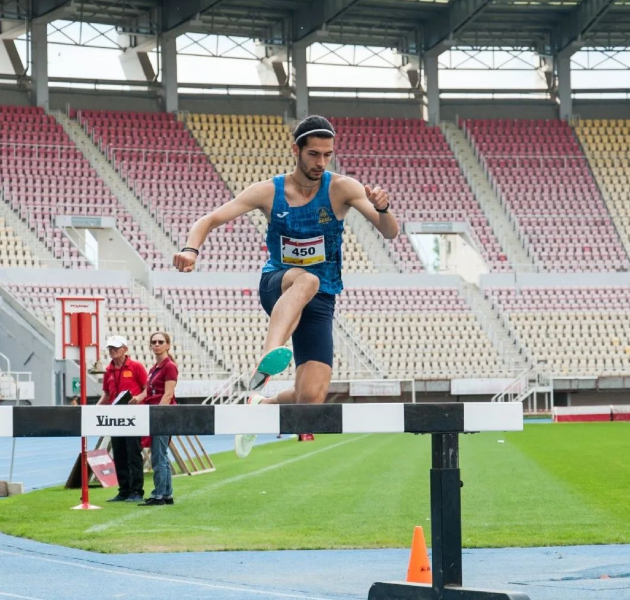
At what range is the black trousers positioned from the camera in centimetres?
1352

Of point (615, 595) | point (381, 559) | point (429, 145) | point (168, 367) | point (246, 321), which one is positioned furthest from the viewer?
point (429, 145)

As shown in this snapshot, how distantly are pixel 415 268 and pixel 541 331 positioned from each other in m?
4.87

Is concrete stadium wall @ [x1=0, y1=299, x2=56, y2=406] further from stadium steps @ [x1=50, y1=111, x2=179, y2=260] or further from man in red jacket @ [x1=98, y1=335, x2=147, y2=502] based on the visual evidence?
man in red jacket @ [x1=98, y1=335, x2=147, y2=502]

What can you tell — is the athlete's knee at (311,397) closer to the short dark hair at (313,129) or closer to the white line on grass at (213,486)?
the short dark hair at (313,129)

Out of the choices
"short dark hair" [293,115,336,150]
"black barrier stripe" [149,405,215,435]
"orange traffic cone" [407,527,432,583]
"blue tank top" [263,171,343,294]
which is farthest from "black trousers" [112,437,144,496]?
"black barrier stripe" [149,405,215,435]

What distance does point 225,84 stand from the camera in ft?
155

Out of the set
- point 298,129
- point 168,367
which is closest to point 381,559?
point 298,129

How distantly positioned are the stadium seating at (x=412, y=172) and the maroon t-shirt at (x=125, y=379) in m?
29.1

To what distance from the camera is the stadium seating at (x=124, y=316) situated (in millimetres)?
35719

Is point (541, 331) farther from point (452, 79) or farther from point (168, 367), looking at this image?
point (168, 367)

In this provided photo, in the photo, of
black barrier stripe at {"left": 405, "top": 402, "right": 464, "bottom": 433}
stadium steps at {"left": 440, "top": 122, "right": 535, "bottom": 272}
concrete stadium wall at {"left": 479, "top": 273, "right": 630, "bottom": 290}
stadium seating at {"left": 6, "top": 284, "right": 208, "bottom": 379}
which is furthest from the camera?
stadium steps at {"left": 440, "top": 122, "right": 535, "bottom": 272}

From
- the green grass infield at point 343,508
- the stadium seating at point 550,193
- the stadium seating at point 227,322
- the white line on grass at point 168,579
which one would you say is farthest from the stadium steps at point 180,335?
the white line on grass at point 168,579

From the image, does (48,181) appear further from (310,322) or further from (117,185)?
(310,322)

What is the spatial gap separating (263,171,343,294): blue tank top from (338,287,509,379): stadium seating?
31.5 metres
